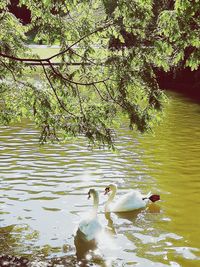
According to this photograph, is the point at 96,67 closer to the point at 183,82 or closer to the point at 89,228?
→ the point at 89,228

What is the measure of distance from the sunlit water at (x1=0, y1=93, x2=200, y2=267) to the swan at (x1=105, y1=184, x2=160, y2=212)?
193 mm

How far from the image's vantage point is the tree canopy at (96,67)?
8.88 m

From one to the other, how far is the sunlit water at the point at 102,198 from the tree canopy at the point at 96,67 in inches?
92.6

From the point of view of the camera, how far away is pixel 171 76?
43.6 meters

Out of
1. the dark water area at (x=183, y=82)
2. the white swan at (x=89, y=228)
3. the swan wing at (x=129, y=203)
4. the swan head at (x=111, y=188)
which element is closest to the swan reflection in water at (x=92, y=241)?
the white swan at (x=89, y=228)

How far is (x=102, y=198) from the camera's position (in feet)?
44.4

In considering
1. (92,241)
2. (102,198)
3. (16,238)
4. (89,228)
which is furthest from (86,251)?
(102,198)

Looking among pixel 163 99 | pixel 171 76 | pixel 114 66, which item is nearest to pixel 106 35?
pixel 114 66

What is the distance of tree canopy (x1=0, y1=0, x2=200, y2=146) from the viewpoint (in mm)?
8875

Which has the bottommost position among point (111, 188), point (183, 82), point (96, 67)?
point (111, 188)

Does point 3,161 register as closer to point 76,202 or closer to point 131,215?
point 76,202

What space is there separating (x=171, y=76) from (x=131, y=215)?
3255 centimetres

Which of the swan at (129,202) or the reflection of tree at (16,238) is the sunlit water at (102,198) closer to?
the reflection of tree at (16,238)

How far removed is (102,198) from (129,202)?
1.34 metres
